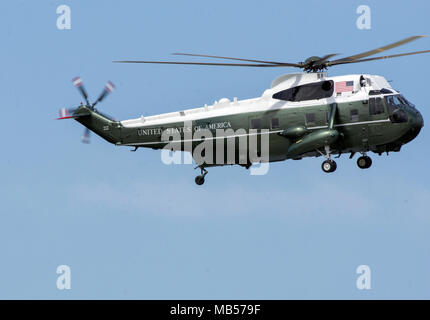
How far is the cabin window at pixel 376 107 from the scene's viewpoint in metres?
48.3

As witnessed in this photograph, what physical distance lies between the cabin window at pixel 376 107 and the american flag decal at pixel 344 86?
1.30 m

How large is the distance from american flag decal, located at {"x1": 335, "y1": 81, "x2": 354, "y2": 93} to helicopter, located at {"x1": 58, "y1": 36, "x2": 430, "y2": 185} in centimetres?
5

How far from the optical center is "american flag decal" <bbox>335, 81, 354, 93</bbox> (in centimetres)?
4900

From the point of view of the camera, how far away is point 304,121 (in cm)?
4931

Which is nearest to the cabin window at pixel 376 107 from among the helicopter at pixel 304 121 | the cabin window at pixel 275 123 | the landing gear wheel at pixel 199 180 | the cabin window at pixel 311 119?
the helicopter at pixel 304 121

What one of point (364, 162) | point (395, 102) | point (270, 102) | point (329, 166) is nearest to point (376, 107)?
point (395, 102)

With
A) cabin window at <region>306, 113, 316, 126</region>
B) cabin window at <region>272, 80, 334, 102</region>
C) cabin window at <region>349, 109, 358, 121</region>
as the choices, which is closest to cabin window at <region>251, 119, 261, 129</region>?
cabin window at <region>272, 80, 334, 102</region>

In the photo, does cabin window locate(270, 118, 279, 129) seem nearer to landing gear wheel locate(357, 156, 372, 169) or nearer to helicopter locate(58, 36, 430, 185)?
helicopter locate(58, 36, 430, 185)

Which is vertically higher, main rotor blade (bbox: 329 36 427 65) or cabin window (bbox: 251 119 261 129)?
main rotor blade (bbox: 329 36 427 65)

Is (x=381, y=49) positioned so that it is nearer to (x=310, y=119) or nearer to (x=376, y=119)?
(x=376, y=119)

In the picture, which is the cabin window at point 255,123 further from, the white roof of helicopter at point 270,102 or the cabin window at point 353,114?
the cabin window at point 353,114

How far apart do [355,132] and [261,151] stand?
16.0ft
